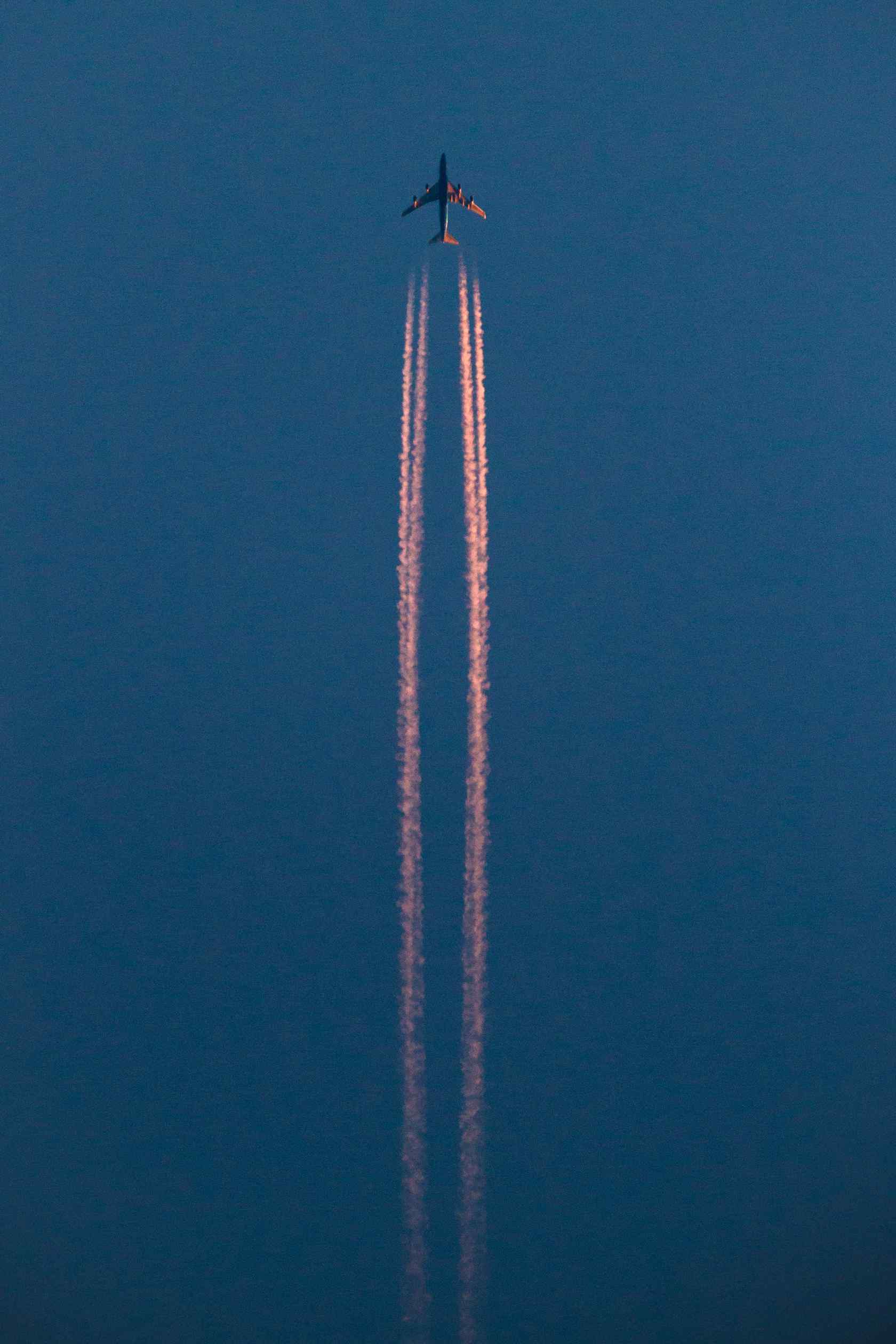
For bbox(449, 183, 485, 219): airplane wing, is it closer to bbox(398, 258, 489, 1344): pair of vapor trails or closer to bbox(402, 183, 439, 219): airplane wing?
bbox(402, 183, 439, 219): airplane wing

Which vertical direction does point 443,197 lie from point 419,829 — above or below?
above

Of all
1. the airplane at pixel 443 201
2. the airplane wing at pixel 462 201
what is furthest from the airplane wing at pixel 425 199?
the airplane wing at pixel 462 201

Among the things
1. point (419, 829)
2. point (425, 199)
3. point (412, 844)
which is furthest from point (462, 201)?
point (412, 844)

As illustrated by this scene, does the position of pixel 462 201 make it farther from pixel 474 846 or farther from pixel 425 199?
pixel 474 846

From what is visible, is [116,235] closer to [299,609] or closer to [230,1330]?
[299,609]

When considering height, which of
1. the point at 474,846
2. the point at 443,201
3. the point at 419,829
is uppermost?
the point at 443,201

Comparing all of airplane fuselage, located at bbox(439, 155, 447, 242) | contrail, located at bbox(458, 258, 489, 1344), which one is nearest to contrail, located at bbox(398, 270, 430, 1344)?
contrail, located at bbox(458, 258, 489, 1344)
